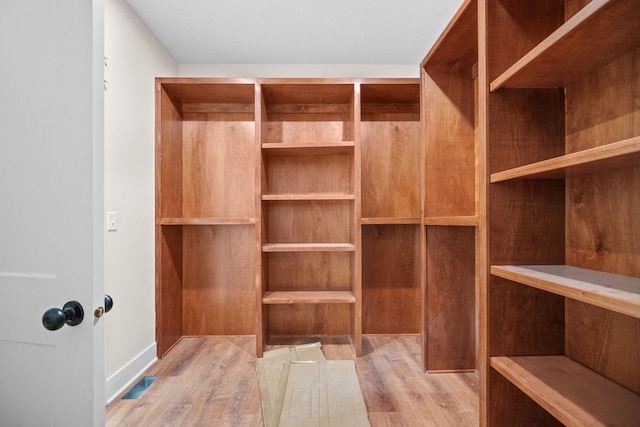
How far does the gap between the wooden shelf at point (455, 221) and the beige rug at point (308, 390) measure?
Answer: 1.14 meters

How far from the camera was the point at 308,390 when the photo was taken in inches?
85.7

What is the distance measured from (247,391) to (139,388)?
2.28 ft

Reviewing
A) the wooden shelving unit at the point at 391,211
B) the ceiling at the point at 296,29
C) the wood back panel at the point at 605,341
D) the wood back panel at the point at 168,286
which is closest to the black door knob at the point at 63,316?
the wood back panel at the point at 605,341

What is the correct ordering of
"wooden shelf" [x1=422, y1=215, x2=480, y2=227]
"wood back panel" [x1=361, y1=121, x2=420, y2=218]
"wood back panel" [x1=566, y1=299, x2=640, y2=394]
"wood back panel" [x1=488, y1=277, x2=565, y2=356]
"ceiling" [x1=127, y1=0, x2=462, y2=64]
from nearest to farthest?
"wood back panel" [x1=566, y1=299, x2=640, y2=394], "wood back panel" [x1=488, y1=277, x2=565, y2=356], "wooden shelf" [x1=422, y1=215, x2=480, y2=227], "ceiling" [x1=127, y1=0, x2=462, y2=64], "wood back panel" [x1=361, y1=121, x2=420, y2=218]

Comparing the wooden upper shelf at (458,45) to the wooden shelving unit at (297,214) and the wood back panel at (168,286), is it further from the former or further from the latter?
the wood back panel at (168,286)

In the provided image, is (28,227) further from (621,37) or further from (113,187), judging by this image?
(621,37)

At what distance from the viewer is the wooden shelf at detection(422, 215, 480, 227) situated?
179 cm

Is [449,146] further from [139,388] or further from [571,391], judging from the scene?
[139,388]

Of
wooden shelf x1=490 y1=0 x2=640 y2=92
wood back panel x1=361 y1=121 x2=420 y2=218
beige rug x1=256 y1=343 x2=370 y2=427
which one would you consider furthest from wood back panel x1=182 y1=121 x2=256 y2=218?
wooden shelf x1=490 y1=0 x2=640 y2=92

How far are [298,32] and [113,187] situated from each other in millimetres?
1692

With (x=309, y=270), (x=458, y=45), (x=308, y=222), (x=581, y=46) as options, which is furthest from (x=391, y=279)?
(x=581, y=46)

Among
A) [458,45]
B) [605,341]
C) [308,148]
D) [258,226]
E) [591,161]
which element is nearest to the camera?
[591,161]

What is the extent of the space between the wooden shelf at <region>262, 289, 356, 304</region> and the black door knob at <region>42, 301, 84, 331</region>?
181cm

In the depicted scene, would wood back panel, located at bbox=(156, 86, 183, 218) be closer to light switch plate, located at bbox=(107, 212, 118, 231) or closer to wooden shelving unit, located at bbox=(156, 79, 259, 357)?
A: wooden shelving unit, located at bbox=(156, 79, 259, 357)
